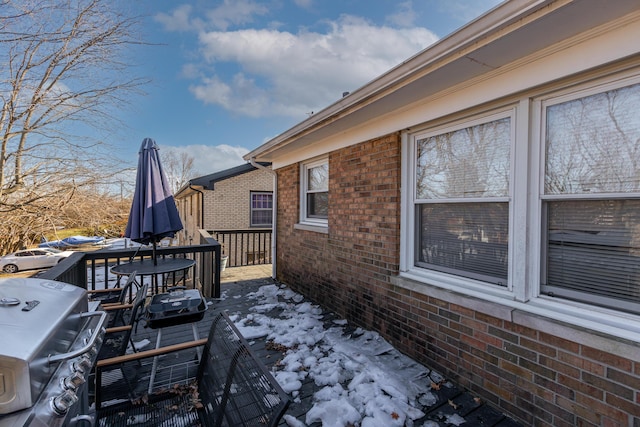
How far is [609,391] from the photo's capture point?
1.81m

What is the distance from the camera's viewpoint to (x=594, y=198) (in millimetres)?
1945

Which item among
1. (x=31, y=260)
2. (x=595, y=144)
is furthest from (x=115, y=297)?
(x=31, y=260)

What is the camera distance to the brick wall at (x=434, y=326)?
187cm

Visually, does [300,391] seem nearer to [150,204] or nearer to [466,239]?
[466,239]

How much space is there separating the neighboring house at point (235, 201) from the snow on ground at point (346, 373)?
8.58 meters

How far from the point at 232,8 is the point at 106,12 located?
7.42 feet

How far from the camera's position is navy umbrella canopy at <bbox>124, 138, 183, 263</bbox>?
3.84 meters

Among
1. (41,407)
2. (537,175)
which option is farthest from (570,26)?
(41,407)

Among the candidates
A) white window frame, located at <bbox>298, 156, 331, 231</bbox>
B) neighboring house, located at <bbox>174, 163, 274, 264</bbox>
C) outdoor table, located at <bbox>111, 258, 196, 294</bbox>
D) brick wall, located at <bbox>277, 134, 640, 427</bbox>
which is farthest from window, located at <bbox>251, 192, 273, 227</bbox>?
outdoor table, located at <bbox>111, 258, 196, 294</bbox>

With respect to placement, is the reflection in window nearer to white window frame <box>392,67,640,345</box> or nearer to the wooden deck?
the wooden deck

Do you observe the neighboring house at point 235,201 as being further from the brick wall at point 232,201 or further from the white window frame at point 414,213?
the white window frame at point 414,213

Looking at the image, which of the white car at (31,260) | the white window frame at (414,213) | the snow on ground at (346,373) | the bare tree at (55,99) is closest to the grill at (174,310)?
the snow on ground at (346,373)

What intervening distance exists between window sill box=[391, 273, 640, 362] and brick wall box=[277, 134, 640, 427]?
0.08ft

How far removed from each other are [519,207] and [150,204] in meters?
3.86
